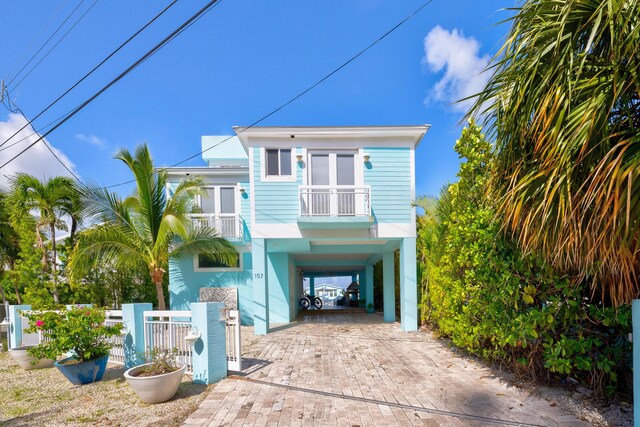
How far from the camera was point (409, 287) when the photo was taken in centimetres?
996

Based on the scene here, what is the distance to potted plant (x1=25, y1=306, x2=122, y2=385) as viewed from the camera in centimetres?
543

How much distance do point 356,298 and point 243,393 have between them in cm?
1670

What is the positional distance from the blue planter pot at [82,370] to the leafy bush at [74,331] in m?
0.10

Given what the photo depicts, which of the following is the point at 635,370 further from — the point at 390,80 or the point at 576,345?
the point at 390,80

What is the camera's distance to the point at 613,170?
2.61m

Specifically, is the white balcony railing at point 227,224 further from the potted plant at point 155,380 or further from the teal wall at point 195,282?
the potted plant at point 155,380

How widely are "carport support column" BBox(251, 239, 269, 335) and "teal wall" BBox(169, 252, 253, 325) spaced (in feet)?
7.84

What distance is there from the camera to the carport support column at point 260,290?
981 cm

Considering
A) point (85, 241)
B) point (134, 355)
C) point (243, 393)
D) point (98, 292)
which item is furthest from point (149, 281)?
point (243, 393)

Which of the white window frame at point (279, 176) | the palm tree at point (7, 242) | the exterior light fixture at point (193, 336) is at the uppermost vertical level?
the white window frame at point (279, 176)

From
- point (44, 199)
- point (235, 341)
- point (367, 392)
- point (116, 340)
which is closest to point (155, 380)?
point (235, 341)

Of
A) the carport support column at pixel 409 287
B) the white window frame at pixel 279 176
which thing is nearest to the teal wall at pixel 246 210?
the white window frame at pixel 279 176

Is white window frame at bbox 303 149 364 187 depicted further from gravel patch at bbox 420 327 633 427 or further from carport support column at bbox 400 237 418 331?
gravel patch at bbox 420 327 633 427

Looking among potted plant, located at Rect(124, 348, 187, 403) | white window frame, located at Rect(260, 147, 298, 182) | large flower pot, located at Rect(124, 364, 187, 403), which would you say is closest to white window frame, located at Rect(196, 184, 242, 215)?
white window frame, located at Rect(260, 147, 298, 182)
